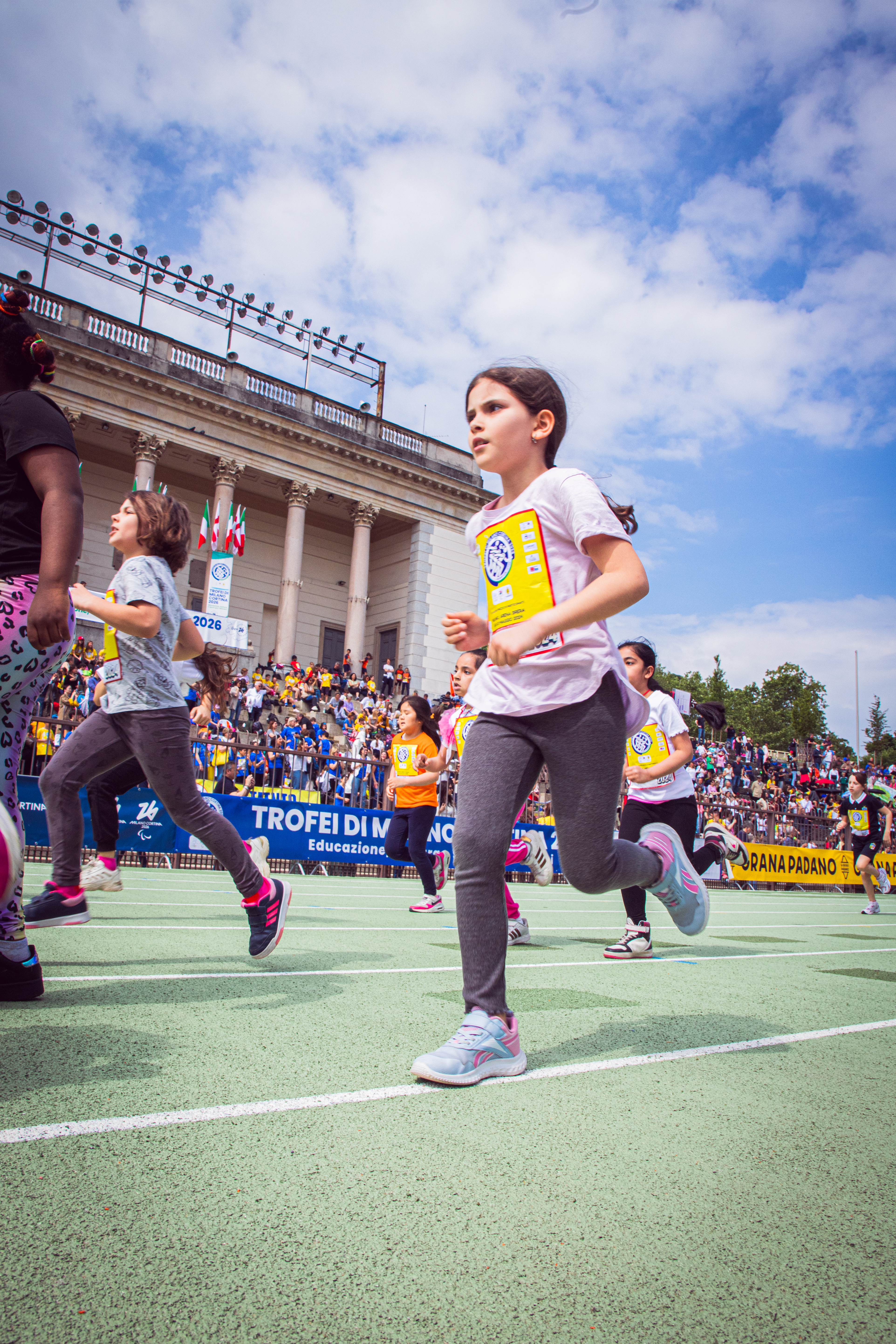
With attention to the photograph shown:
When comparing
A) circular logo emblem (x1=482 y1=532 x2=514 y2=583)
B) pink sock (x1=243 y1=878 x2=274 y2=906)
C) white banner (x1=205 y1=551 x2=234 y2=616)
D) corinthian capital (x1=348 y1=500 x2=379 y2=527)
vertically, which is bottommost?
pink sock (x1=243 y1=878 x2=274 y2=906)

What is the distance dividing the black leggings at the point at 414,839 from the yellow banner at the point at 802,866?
13.2 m

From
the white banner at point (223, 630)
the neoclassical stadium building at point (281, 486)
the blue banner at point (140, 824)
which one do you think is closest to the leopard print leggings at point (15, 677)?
the blue banner at point (140, 824)

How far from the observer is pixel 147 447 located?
99.5 feet

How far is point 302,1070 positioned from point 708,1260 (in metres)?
1.25

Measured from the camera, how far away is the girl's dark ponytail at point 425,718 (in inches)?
328

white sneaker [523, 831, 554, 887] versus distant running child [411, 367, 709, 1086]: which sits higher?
distant running child [411, 367, 709, 1086]

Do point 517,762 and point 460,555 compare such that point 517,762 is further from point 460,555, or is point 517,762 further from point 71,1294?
point 460,555

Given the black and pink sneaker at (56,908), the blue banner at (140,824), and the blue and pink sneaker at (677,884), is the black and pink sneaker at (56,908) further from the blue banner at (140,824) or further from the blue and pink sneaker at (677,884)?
the blue banner at (140,824)

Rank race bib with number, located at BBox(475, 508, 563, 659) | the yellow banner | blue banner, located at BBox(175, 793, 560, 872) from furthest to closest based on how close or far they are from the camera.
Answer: the yellow banner < blue banner, located at BBox(175, 793, 560, 872) < race bib with number, located at BBox(475, 508, 563, 659)

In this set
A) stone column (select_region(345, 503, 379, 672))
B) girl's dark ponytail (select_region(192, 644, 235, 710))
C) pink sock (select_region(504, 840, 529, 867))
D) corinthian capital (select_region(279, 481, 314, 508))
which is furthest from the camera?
stone column (select_region(345, 503, 379, 672))

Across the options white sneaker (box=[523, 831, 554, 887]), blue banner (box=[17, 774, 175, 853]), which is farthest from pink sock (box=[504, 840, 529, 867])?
blue banner (box=[17, 774, 175, 853])

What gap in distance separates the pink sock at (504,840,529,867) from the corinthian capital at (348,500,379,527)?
100.0 feet

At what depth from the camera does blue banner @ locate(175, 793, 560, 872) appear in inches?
483

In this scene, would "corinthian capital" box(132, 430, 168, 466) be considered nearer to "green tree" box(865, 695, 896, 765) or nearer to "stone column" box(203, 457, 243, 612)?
"stone column" box(203, 457, 243, 612)
